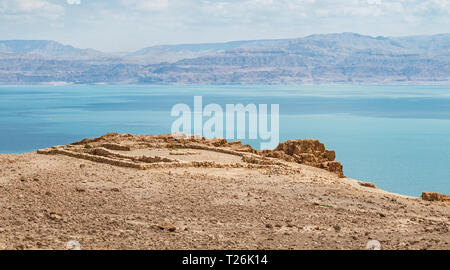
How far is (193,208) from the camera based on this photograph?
478 inches

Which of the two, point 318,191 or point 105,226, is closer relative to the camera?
point 105,226

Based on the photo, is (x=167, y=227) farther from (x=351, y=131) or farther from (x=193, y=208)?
(x=351, y=131)

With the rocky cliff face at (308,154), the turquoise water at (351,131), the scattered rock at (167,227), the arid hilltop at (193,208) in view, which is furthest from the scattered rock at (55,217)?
the turquoise water at (351,131)

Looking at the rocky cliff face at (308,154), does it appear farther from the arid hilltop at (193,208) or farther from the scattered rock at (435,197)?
the scattered rock at (435,197)

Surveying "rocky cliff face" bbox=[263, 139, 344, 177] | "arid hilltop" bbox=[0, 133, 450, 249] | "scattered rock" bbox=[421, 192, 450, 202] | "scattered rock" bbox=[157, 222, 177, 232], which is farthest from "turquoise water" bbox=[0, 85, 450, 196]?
"scattered rock" bbox=[157, 222, 177, 232]

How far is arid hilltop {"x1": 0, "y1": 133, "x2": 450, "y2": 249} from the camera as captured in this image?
9781 millimetres

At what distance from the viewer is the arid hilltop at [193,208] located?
978cm

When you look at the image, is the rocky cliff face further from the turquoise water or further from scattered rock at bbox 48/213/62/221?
the turquoise water
